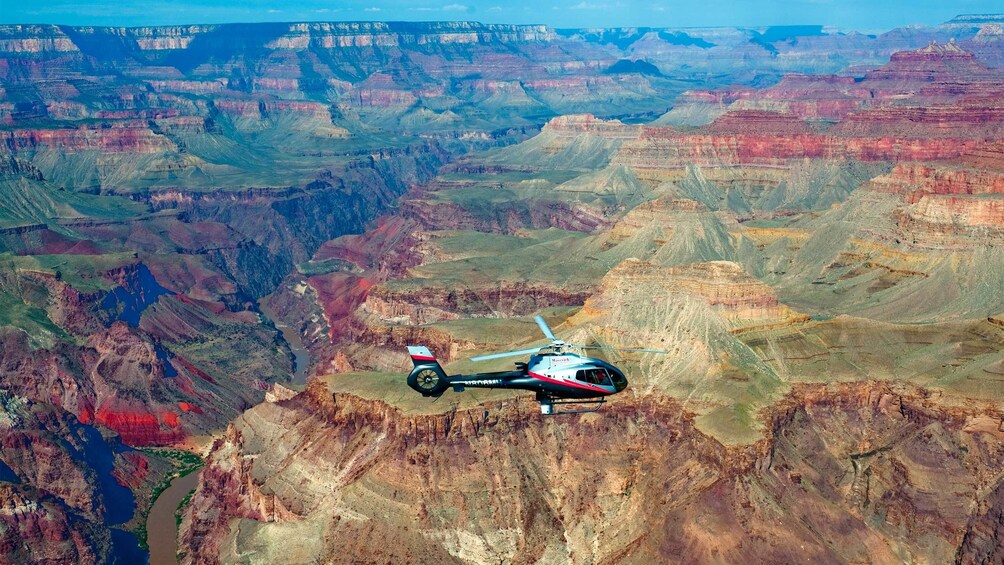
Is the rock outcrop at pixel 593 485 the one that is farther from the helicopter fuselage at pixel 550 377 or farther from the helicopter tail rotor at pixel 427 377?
the helicopter tail rotor at pixel 427 377

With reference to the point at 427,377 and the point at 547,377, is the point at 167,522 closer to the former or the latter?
the point at 427,377

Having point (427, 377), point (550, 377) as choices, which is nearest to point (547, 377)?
point (550, 377)

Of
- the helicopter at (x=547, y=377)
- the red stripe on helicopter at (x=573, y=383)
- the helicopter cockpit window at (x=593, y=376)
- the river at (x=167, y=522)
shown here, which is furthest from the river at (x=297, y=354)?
the helicopter cockpit window at (x=593, y=376)

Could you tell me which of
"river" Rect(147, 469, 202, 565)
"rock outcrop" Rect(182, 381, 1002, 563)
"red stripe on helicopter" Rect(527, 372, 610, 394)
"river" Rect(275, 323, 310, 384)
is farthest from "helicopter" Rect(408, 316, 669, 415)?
"river" Rect(275, 323, 310, 384)

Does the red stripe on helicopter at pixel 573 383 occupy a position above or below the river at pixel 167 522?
above

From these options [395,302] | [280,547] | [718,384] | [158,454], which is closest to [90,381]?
[158,454]

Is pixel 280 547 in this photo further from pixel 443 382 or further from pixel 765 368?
pixel 765 368
